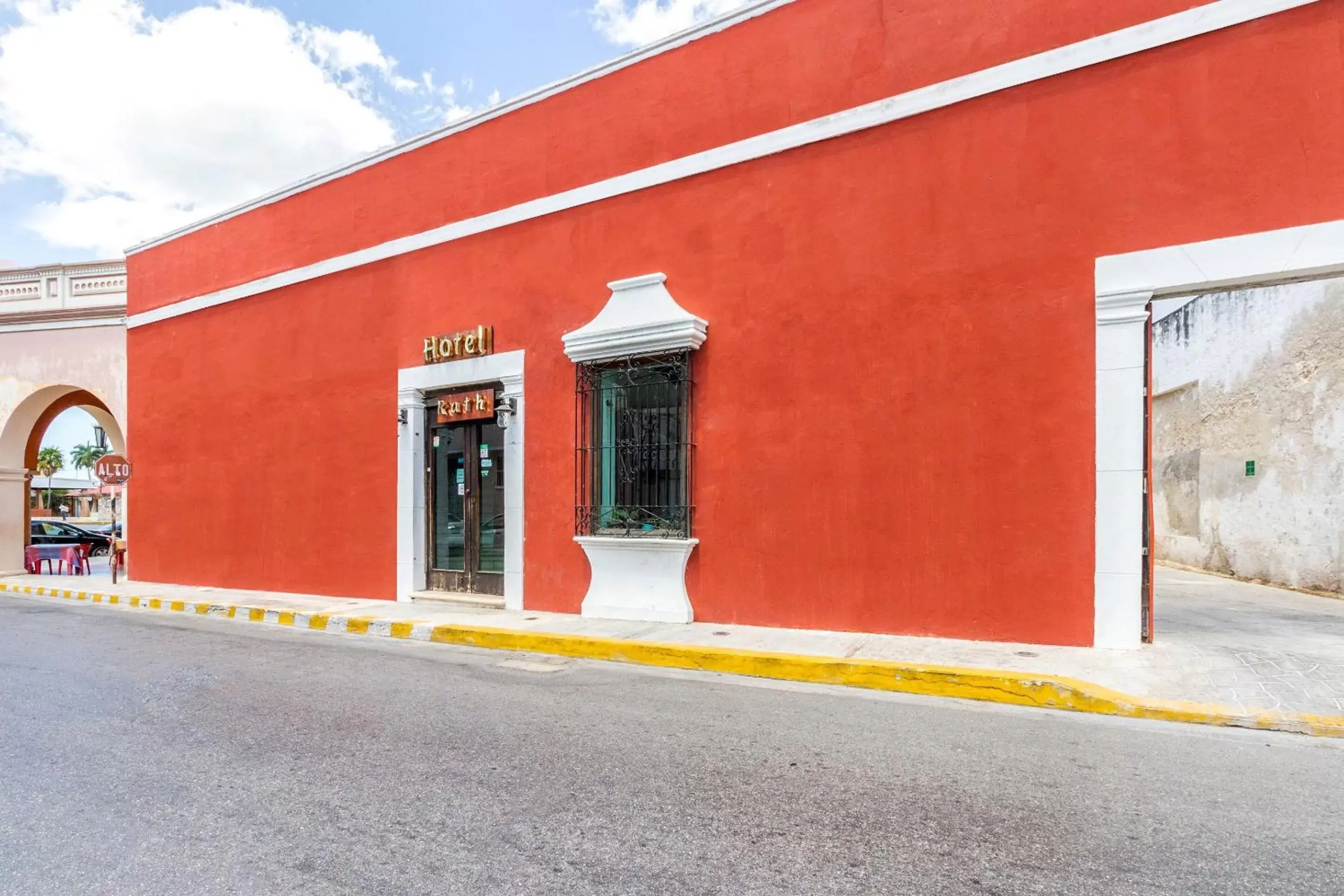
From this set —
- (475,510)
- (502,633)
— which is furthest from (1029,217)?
(475,510)

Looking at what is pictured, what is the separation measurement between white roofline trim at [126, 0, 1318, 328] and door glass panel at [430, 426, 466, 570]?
2.58 meters

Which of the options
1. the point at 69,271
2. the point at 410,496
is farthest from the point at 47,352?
the point at 410,496

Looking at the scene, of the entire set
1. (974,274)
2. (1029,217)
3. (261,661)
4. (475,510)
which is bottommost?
(261,661)

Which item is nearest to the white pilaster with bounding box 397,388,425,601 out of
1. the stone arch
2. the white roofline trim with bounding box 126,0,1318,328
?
the white roofline trim with bounding box 126,0,1318,328

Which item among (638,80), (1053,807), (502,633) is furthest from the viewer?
(638,80)

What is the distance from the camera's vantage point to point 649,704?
516 cm

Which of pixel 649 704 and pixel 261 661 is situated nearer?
pixel 649 704

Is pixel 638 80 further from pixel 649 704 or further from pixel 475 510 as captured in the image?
pixel 649 704

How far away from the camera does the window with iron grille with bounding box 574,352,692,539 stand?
26.2 feet

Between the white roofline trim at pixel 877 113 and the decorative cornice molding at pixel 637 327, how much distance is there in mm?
1146

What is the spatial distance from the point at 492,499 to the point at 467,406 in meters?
1.21

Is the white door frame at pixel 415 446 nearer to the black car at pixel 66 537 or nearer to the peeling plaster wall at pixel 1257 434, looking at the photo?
the peeling plaster wall at pixel 1257 434

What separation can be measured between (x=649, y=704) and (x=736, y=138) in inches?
220

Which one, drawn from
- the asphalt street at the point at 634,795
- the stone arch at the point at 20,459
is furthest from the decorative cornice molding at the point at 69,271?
the asphalt street at the point at 634,795
